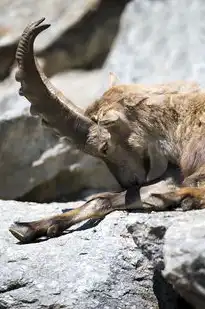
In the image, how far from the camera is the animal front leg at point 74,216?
17.3ft

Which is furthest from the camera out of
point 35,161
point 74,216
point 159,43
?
point 159,43

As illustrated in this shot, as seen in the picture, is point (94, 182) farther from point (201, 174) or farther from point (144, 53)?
point (201, 174)

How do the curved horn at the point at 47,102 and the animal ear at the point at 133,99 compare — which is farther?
the animal ear at the point at 133,99

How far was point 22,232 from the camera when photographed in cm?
528

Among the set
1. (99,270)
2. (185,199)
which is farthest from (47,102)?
(99,270)

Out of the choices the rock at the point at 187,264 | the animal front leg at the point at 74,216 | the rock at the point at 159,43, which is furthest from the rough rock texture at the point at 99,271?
the rock at the point at 159,43

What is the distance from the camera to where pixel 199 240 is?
3691mm

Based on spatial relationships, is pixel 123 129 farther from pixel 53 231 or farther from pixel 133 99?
pixel 53 231

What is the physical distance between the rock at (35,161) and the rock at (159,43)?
1093 millimetres

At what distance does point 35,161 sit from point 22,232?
277cm

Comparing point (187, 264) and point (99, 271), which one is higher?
point (187, 264)

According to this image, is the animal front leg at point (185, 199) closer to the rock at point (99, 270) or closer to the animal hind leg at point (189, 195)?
the animal hind leg at point (189, 195)

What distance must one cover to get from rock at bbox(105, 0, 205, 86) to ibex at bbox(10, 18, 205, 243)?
9.64ft

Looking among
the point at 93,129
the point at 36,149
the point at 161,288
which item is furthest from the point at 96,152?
the point at 36,149
